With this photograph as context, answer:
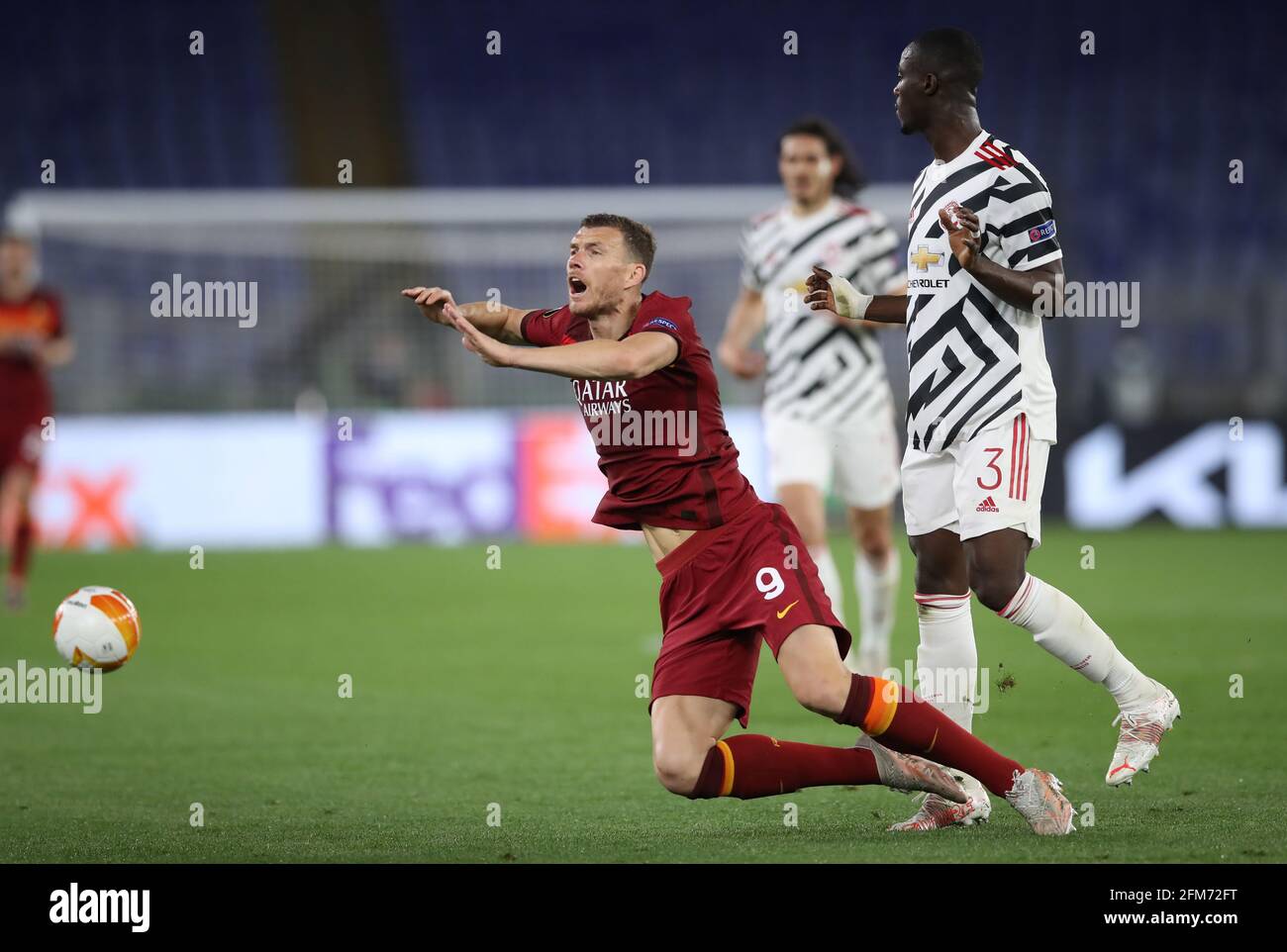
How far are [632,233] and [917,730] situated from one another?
1558 millimetres

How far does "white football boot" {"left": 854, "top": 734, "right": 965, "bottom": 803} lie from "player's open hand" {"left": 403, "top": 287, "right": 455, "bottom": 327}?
5.44 feet

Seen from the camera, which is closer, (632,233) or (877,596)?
(632,233)

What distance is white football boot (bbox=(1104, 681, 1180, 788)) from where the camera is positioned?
15.6 ft

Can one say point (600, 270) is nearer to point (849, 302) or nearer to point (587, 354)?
point (587, 354)

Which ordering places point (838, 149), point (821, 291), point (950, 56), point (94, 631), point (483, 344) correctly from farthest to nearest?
1. point (838, 149)
2. point (94, 631)
3. point (821, 291)
4. point (950, 56)
5. point (483, 344)

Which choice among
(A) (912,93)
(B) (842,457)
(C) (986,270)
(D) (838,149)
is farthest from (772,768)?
(D) (838,149)

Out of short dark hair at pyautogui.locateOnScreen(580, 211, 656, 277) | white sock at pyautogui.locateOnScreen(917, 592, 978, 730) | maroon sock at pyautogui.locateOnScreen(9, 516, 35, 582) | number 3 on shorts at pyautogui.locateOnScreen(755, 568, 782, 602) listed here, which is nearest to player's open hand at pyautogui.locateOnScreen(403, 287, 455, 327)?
short dark hair at pyautogui.locateOnScreen(580, 211, 656, 277)

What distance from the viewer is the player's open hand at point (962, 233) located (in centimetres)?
467

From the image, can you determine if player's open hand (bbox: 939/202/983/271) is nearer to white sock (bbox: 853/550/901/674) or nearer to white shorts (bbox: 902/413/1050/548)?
white shorts (bbox: 902/413/1050/548)

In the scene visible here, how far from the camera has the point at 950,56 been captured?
491 centimetres

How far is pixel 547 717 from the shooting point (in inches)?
277

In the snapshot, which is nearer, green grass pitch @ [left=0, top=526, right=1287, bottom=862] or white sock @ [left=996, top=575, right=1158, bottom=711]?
green grass pitch @ [left=0, top=526, right=1287, bottom=862]

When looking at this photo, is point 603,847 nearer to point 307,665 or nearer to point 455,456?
point 307,665

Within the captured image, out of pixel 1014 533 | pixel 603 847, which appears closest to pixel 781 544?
pixel 1014 533
